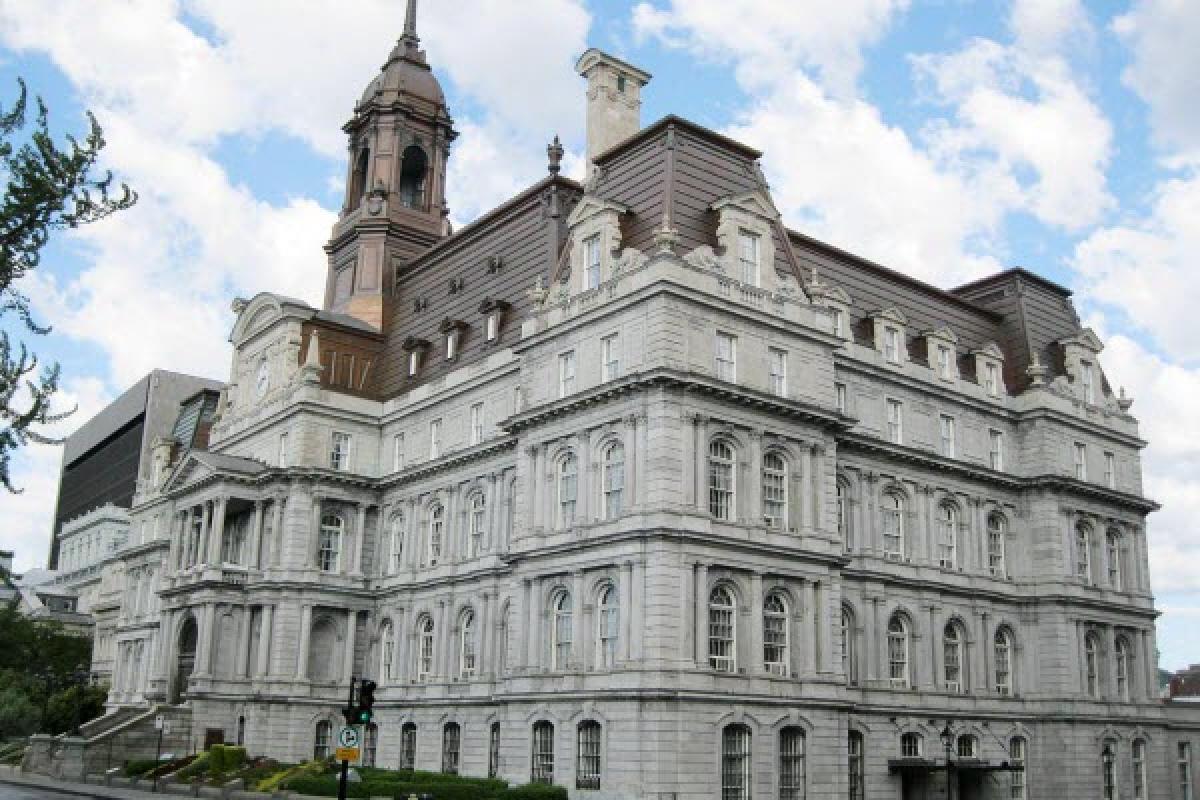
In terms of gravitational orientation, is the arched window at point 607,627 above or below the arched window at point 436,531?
below

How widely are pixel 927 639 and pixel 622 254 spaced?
21026mm

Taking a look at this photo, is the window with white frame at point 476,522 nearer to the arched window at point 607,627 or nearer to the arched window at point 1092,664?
the arched window at point 607,627

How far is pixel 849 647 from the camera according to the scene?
50406mm

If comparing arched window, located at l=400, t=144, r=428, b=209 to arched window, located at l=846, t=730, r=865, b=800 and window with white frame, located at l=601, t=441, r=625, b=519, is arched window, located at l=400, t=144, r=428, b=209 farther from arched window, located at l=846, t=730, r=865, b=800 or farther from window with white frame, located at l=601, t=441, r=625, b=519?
arched window, located at l=846, t=730, r=865, b=800

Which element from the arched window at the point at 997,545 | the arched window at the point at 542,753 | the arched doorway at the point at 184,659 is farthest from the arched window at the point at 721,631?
the arched doorway at the point at 184,659

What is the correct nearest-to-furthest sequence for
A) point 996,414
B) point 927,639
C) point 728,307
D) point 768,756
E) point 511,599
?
1. point 768,756
2. point 728,307
3. point 511,599
4. point 927,639
5. point 996,414

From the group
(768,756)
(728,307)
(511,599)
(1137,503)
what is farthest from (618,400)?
(1137,503)

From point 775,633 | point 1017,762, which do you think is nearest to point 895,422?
point 775,633

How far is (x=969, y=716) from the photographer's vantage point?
53.3 metres

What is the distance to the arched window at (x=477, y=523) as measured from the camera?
5519 cm

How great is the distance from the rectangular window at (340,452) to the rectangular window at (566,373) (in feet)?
58.6

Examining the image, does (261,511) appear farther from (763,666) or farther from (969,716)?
(969,716)

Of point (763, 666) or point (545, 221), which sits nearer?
point (763, 666)

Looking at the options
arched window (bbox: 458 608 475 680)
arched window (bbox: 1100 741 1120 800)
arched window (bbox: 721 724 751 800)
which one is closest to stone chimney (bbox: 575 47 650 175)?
arched window (bbox: 458 608 475 680)
